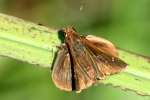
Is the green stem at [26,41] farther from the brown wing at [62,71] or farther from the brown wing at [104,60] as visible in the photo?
the brown wing at [104,60]

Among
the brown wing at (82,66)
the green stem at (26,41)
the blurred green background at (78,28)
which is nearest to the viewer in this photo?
the green stem at (26,41)

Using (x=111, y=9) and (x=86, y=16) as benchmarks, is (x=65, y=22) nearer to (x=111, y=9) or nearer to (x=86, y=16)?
(x=86, y=16)

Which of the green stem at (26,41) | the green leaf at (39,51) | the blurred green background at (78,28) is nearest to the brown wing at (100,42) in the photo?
the green leaf at (39,51)

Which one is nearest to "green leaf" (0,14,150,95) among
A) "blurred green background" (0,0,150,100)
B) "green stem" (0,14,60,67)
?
"green stem" (0,14,60,67)

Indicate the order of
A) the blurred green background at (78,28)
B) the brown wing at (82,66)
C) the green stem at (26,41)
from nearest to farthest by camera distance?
the green stem at (26,41)
the brown wing at (82,66)
the blurred green background at (78,28)

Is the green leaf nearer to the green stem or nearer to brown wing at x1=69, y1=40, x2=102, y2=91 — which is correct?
the green stem

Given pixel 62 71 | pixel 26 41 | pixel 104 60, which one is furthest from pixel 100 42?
pixel 26 41

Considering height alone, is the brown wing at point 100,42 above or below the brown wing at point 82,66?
above

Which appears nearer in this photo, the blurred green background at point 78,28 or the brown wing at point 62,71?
the brown wing at point 62,71
